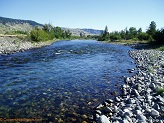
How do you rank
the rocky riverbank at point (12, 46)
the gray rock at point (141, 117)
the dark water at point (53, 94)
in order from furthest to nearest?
the rocky riverbank at point (12, 46), the dark water at point (53, 94), the gray rock at point (141, 117)

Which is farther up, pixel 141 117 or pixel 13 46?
pixel 13 46

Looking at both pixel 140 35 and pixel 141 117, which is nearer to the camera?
pixel 141 117

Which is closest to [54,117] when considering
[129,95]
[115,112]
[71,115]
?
[71,115]

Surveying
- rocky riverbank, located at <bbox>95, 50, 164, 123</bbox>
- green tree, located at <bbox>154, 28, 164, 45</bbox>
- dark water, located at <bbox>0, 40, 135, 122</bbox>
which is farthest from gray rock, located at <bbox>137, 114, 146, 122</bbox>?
green tree, located at <bbox>154, 28, 164, 45</bbox>

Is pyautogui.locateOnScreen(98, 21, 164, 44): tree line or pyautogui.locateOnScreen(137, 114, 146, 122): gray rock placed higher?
pyautogui.locateOnScreen(98, 21, 164, 44): tree line

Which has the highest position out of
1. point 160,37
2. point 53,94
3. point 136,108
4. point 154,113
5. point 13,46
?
point 160,37

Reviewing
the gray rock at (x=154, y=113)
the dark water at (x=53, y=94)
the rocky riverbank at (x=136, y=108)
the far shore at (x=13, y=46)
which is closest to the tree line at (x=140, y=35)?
the far shore at (x=13, y=46)

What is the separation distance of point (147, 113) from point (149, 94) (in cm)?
340

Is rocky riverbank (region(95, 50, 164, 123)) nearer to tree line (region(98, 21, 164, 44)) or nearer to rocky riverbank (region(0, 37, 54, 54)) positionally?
rocky riverbank (region(0, 37, 54, 54))

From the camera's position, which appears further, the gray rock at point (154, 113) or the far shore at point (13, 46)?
the far shore at point (13, 46)

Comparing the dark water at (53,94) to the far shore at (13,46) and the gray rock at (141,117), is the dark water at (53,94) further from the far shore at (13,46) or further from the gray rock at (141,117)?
the far shore at (13,46)

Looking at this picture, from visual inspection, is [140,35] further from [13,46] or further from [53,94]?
[53,94]

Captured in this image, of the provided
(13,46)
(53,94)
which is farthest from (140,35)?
(53,94)

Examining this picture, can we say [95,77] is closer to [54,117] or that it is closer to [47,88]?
[47,88]
